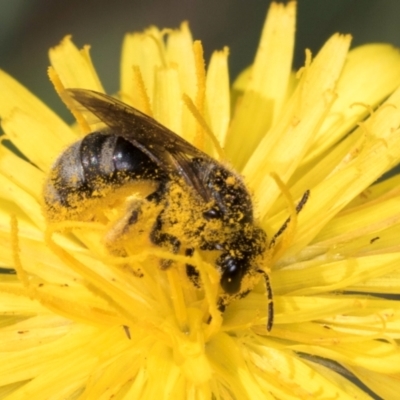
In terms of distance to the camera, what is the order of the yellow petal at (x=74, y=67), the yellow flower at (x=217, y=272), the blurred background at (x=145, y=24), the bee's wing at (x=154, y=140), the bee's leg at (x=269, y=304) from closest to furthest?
the bee's wing at (x=154, y=140) < the bee's leg at (x=269, y=304) < the yellow flower at (x=217, y=272) < the yellow petal at (x=74, y=67) < the blurred background at (x=145, y=24)

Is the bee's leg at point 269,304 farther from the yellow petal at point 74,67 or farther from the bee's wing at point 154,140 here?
the yellow petal at point 74,67

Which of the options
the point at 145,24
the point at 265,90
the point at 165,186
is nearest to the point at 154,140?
the point at 165,186

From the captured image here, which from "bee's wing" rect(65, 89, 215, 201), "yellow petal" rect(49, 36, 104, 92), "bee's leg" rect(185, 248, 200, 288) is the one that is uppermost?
"yellow petal" rect(49, 36, 104, 92)

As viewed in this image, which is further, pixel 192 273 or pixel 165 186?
pixel 192 273

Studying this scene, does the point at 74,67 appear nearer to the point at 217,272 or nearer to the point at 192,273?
the point at 192,273

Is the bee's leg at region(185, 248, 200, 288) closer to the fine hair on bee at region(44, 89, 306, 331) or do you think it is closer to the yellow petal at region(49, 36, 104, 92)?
the fine hair on bee at region(44, 89, 306, 331)

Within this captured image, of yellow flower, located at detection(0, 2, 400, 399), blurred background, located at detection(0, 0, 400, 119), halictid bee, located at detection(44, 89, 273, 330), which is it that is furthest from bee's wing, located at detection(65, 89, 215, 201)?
blurred background, located at detection(0, 0, 400, 119)

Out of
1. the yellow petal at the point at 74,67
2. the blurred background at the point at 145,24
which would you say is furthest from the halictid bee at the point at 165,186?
the blurred background at the point at 145,24

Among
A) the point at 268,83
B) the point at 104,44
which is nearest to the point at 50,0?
the point at 104,44
